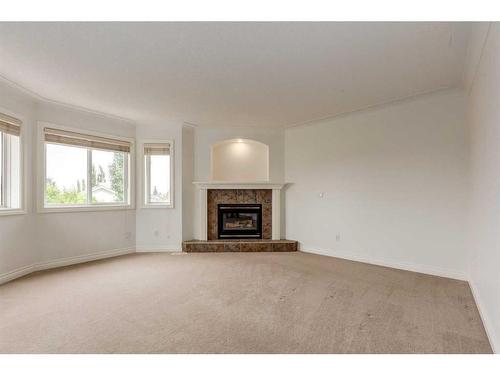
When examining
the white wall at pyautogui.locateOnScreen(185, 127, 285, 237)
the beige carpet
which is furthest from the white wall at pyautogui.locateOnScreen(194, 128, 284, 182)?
A: the beige carpet

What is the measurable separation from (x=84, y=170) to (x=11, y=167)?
3.35 ft

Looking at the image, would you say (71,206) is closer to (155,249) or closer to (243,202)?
(155,249)

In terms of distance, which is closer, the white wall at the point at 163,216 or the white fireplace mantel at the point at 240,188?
the white wall at the point at 163,216

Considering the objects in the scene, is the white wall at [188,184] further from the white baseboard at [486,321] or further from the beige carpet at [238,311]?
the white baseboard at [486,321]

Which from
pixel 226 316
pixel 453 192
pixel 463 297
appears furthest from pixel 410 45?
pixel 226 316

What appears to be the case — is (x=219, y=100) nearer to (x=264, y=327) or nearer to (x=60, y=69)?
(x=60, y=69)

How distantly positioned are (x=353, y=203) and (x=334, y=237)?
73 cm

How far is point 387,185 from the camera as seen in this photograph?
4.17 meters

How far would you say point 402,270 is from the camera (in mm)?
3922

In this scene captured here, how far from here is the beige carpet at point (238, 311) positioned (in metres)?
1.99

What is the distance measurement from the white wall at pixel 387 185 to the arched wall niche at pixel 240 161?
34.2 inches

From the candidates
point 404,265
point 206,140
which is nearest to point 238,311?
point 404,265

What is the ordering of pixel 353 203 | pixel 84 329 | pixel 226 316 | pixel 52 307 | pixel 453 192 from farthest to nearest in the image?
pixel 353 203, pixel 453 192, pixel 52 307, pixel 226 316, pixel 84 329

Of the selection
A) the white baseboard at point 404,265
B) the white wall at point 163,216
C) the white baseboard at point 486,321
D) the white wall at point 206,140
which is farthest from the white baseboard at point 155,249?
the white baseboard at point 486,321
